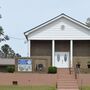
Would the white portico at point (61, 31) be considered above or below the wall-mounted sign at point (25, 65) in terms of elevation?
above

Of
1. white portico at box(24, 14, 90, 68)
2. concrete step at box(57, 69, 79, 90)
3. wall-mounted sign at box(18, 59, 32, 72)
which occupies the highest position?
white portico at box(24, 14, 90, 68)

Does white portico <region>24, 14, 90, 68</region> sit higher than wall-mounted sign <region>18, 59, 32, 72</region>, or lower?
higher

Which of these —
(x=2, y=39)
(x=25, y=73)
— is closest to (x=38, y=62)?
(x=25, y=73)

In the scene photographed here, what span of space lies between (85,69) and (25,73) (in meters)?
7.16

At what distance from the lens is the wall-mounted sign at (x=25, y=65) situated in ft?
155

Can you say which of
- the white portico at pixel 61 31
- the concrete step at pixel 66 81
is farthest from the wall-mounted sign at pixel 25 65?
the white portico at pixel 61 31

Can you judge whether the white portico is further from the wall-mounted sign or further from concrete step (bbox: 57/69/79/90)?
concrete step (bbox: 57/69/79/90)

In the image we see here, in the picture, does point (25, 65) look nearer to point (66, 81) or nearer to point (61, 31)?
point (66, 81)

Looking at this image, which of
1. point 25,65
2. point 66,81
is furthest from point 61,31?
point 66,81

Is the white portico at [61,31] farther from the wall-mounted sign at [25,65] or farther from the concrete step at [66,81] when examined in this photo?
the concrete step at [66,81]

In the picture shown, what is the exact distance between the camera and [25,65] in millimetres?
47438

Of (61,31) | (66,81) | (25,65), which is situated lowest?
(66,81)

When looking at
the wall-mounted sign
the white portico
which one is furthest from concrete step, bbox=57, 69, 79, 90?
the white portico

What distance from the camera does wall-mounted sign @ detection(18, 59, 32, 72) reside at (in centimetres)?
4724
